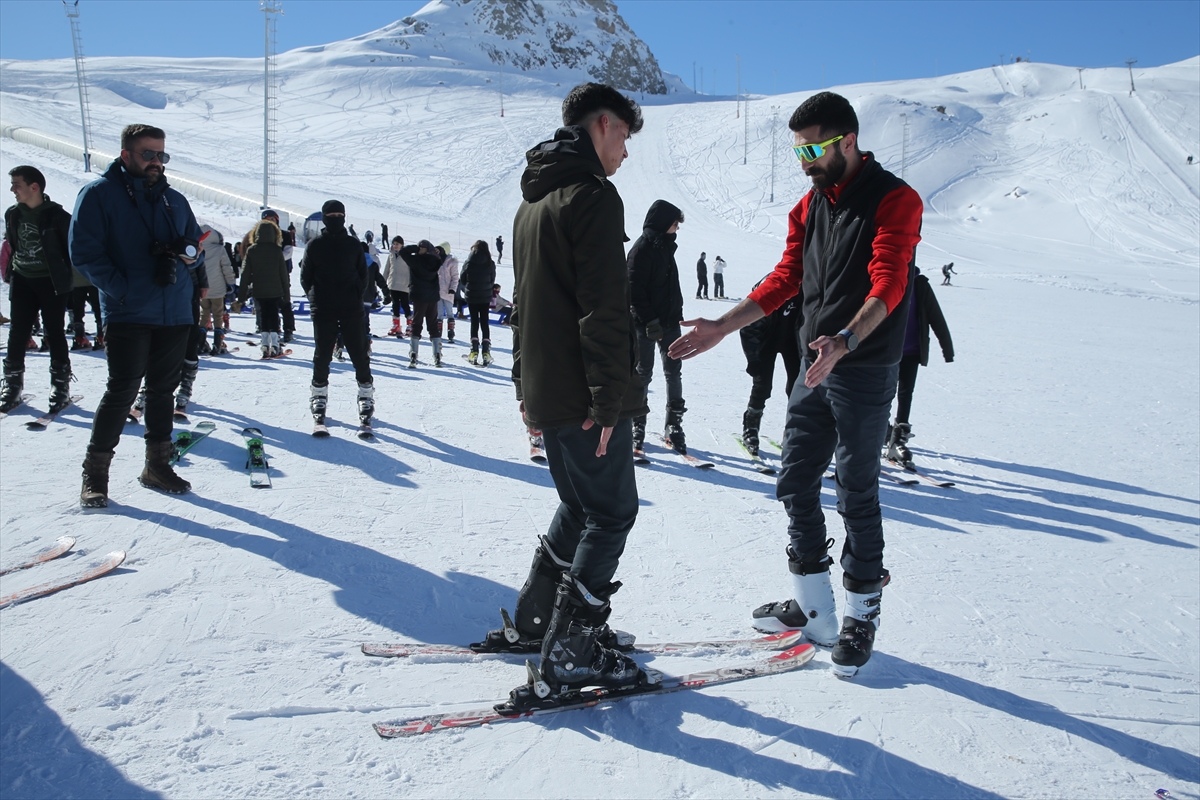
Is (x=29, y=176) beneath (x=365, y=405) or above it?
above

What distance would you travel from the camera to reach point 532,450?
6.23 m

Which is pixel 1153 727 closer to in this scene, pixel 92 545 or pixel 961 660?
pixel 961 660

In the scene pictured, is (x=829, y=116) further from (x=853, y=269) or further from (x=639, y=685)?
(x=639, y=685)

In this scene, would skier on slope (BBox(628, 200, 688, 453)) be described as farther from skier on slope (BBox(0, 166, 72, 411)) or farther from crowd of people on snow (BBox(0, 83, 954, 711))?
skier on slope (BBox(0, 166, 72, 411))

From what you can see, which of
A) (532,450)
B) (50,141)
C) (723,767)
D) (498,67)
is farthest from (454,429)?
(498,67)

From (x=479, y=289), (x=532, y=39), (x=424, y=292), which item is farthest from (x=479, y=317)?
(x=532, y=39)

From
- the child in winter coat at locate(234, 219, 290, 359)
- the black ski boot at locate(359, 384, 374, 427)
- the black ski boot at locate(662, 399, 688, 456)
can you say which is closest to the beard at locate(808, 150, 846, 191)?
the black ski boot at locate(662, 399, 688, 456)

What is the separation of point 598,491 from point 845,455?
1.00 metres

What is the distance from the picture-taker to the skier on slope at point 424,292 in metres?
9.95

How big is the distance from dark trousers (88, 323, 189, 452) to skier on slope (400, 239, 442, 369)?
5.58 metres

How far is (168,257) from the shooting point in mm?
4172

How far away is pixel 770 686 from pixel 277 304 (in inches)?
357

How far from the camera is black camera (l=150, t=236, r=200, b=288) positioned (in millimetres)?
4125

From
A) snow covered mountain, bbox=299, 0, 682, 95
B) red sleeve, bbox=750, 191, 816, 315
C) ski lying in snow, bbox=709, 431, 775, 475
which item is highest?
snow covered mountain, bbox=299, 0, 682, 95
